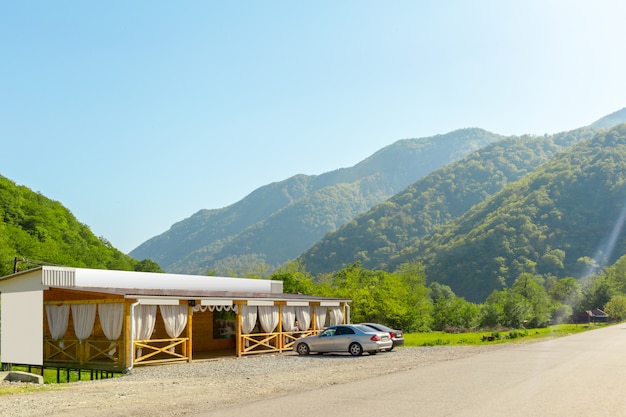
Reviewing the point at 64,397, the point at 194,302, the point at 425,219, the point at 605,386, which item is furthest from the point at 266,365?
the point at 425,219

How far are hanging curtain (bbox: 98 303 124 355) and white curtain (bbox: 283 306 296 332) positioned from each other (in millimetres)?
9381

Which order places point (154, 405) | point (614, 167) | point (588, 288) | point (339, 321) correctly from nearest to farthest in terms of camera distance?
point (154, 405) < point (339, 321) < point (588, 288) < point (614, 167)

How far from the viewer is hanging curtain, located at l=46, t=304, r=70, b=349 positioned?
78.4 feet

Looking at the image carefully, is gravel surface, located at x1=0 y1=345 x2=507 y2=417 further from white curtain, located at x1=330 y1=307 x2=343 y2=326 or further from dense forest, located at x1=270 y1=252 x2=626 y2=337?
dense forest, located at x1=270 y1=252 x2=626 y2=337

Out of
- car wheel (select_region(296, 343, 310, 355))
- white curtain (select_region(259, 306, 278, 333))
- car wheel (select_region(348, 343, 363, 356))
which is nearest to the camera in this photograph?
car wheel (select_region(348, 343, 363, 356))

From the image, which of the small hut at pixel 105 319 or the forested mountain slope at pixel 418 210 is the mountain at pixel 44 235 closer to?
the small hut at pixel 105 319

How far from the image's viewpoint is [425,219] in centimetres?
15325

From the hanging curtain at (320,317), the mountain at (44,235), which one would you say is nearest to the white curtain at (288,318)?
the hanging curtain at (320,317)

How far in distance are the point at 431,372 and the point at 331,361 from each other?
20.8ft

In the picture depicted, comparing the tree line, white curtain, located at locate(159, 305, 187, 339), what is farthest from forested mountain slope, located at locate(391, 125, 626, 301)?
white curtain, located at locate(159, 305, 187, 339)

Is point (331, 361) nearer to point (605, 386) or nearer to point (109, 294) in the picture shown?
point (109, 294)

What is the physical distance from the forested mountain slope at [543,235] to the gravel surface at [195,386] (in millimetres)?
87391

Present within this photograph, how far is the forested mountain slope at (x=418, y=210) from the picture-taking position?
456 ft

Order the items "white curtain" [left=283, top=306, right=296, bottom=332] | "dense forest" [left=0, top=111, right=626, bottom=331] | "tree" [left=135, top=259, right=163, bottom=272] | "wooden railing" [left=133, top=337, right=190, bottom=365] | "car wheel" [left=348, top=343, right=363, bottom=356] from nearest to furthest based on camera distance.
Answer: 1. "wooden railing" [left=133, top=337, right=190, bottom=365]
2. "car wheel" [left=348, top=343, right=363, bottom=356]
3. "white curtain" [left=283, top=306, right=296, bottom=332]
4. "dense forest" [left=0, top=111, right=626, bottom=331]
5. "tree" [left=135, top=259, right=163, bottom=272]
